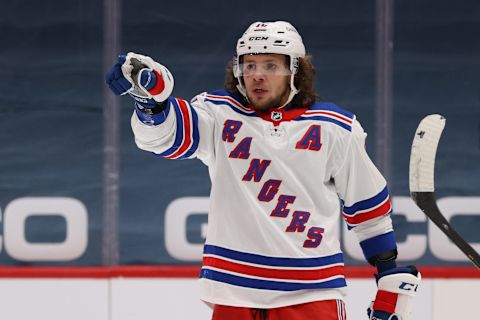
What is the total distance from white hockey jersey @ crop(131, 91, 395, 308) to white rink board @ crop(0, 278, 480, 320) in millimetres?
1544

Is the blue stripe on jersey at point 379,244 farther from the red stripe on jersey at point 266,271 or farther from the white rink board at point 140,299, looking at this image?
the white rink board at point 140,299

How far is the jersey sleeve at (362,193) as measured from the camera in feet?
8.93

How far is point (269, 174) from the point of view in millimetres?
2641

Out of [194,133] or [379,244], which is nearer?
[194,133]

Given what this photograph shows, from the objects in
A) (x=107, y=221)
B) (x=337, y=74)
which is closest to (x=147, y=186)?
(x=107, y=221)

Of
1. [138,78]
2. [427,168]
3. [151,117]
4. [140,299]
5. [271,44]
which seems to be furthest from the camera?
[140,299]

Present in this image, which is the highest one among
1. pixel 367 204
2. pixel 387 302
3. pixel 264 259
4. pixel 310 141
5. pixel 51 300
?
pixel 310 141

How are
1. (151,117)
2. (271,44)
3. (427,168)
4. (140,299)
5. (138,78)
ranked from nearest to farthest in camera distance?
(138,78) < (151,117) < (271,44) < (427,168) < (140,299)

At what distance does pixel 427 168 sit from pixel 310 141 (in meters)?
0.35

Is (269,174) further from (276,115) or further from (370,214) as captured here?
(370,214)

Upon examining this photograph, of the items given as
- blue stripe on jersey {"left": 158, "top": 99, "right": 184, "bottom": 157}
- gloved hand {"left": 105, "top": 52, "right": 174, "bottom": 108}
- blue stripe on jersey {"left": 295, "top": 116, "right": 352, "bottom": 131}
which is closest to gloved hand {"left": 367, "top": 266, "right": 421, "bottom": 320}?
blue stripe on jersey {"left": 295, "top": 116, "right": 352, "bottom": 131}

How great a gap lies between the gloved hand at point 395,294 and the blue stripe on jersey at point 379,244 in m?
0.06

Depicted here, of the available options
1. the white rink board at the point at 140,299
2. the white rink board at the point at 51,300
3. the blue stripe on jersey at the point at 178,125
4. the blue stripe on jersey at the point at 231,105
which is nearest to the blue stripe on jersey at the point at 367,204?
the blue stripe on jersey at the point at 231,105

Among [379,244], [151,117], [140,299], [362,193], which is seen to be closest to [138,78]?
[151,117]
